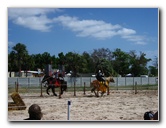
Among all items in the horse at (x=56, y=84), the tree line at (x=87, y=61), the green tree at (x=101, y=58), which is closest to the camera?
the tree line at (x=87, y=61)

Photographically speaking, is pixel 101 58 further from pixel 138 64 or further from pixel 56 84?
pixel 56 84

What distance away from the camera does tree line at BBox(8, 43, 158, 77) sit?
5277 millimetres

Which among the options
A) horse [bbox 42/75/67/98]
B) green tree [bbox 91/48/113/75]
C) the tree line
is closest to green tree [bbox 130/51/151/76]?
the tree line

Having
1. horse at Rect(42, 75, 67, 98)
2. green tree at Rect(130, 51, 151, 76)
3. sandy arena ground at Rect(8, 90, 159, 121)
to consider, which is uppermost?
green tree at Rect(130, 51, 151, 76)

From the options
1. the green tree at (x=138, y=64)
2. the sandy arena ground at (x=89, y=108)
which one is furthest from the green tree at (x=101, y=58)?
the sandy arena ground at (x=89, y=108)

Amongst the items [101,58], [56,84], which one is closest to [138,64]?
[101,58]

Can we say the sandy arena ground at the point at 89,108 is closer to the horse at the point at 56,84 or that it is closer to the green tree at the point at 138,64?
the horse at the point at 56,84

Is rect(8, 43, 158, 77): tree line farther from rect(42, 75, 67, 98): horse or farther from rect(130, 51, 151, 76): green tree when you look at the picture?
rect(42, 75, 67, 98): horse

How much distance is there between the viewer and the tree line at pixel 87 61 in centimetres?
528

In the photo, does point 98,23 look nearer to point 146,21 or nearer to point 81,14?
point 81,14

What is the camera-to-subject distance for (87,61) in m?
5.47

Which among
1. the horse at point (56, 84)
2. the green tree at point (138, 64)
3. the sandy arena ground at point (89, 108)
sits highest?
the green tree at point (138, 64)

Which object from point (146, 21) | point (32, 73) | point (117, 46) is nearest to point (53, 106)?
point (32, 73)

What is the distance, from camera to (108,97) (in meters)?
7.98
